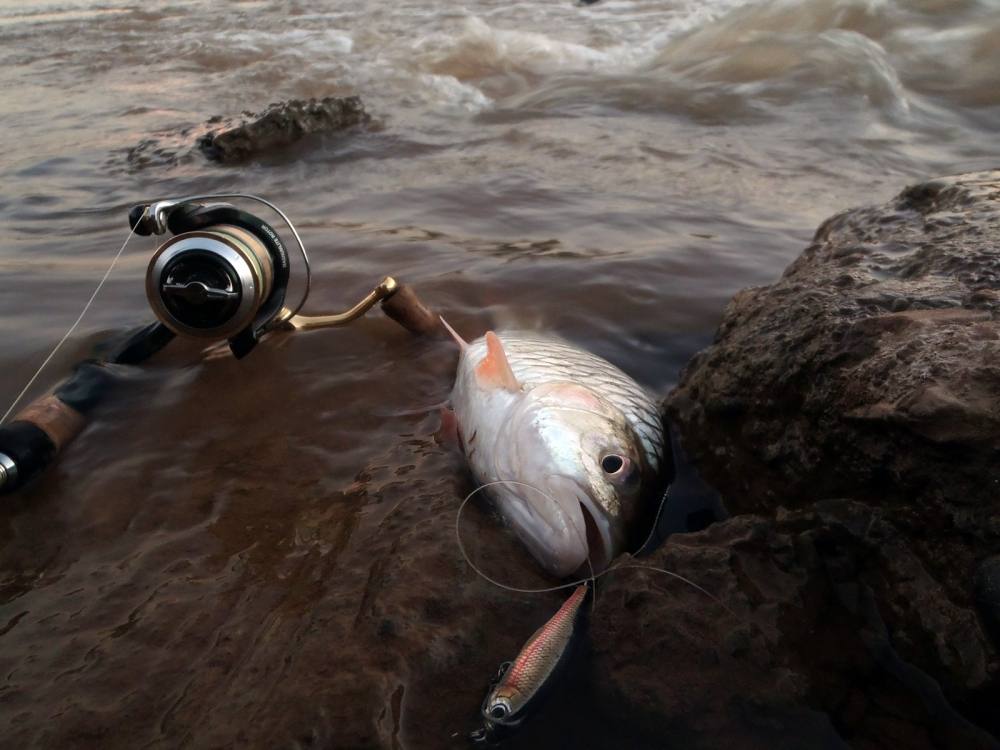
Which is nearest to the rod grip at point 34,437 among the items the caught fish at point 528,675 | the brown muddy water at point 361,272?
the brown muddy water at point 361,272

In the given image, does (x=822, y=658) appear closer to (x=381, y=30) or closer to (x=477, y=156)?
(x=477, y=156)

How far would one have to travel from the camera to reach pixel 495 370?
2.96m

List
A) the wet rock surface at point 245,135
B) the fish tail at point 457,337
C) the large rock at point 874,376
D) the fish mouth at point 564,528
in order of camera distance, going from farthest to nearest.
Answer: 1. the wet rock surface at point 245,135
2. the fish tail at point 457,337
3. the fish mouth at point 564,528
4. the large rock at point 874,376

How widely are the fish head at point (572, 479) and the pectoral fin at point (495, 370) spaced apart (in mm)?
135

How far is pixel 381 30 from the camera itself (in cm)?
1380

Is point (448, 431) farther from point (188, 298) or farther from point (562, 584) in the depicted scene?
point (188, 298)

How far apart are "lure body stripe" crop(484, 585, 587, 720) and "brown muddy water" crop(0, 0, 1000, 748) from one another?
95mm

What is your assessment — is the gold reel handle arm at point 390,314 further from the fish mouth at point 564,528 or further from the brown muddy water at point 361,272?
the fish mouth at point 564,528

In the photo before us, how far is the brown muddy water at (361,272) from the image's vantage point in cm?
188

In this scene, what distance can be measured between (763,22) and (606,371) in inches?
387

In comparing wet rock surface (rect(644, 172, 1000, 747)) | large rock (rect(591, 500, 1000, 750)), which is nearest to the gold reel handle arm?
wet rock surface (rect(644, 172, 1000, 747))

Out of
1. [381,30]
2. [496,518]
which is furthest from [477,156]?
[381,30]

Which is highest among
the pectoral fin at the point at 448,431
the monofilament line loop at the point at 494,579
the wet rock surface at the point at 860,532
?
the wet rock surface at the point at 860,532

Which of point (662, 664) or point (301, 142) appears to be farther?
point (301, 142)
